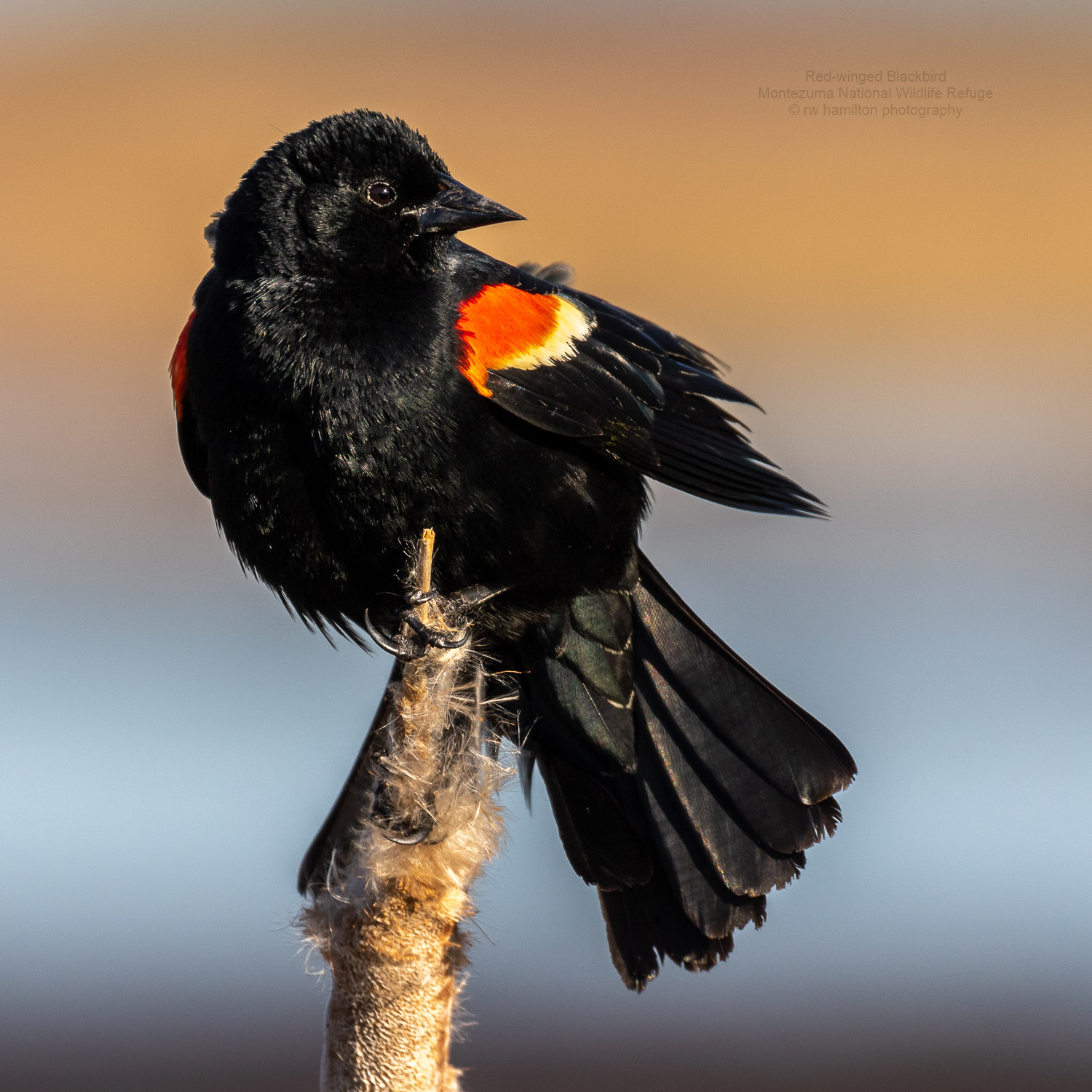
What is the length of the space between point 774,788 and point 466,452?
3.03ft

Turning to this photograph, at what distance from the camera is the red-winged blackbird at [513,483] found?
7.79 feet

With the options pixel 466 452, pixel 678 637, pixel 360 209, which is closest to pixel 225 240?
pixel 360 209

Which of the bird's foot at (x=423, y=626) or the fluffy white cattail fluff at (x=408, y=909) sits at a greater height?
the bird's foot at (x=423, y=626)

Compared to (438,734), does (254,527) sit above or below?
above

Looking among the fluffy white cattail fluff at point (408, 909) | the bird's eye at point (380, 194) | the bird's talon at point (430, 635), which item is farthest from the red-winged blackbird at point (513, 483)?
the fluffy white cattail fluff at point (408, 909)

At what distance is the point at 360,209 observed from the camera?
8.20ft

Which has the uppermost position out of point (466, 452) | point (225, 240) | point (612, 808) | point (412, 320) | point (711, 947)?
point (225, 240)

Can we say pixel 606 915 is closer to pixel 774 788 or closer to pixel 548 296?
pixel 774 788

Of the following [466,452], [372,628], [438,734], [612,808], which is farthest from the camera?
[612,808]

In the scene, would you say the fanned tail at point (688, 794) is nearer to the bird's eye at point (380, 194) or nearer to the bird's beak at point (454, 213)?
the bird's beak at point (454, 213)

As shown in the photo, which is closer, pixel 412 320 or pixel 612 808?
pixel 412 320

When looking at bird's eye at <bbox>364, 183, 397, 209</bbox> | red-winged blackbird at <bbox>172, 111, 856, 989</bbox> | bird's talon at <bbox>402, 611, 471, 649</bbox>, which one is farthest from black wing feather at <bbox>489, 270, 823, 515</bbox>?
bird's talon at <bbox>402, 611, 471, 649</bbox>

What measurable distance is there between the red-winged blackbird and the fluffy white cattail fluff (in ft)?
1.56

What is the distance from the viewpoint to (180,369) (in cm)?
265
